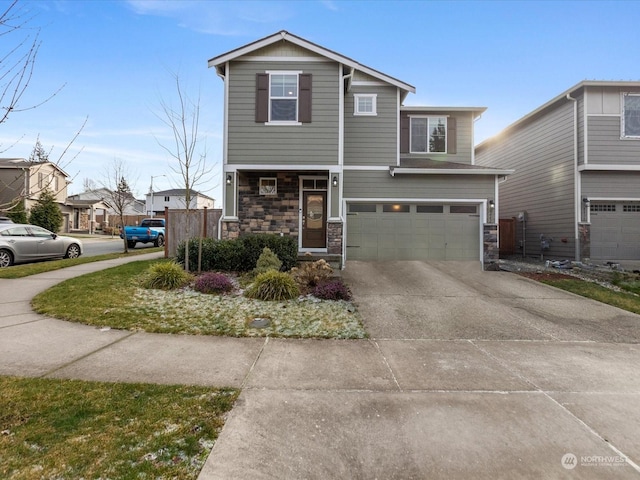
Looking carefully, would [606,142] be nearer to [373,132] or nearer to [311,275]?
[373,132]

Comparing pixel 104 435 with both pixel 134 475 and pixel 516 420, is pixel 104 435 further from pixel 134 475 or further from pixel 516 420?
pixel 516 420

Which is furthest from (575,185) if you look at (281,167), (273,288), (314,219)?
(273,288)

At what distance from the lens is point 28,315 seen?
233 inches

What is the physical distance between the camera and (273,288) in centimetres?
728

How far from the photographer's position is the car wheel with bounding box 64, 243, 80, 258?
13.3 metres

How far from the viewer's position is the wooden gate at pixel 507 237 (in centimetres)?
1670

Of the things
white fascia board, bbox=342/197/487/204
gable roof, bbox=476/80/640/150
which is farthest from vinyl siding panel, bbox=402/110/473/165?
gable roof, bbox=476/80/640/150

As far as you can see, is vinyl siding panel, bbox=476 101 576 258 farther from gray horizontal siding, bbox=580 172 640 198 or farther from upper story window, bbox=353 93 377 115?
upper story window, bbox=353 93 377 115

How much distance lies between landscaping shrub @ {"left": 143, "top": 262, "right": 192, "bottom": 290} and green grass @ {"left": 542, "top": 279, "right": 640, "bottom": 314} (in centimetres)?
1002

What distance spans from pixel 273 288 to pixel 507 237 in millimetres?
14335

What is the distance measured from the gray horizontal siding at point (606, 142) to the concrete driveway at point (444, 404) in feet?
31.0

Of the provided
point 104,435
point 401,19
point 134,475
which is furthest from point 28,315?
point 401,19

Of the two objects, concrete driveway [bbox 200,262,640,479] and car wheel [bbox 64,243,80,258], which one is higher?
car wheel [bbox 64,243,80,258]

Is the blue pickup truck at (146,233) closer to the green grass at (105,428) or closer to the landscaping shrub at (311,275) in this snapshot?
the landscaping shrub at (311,275)
